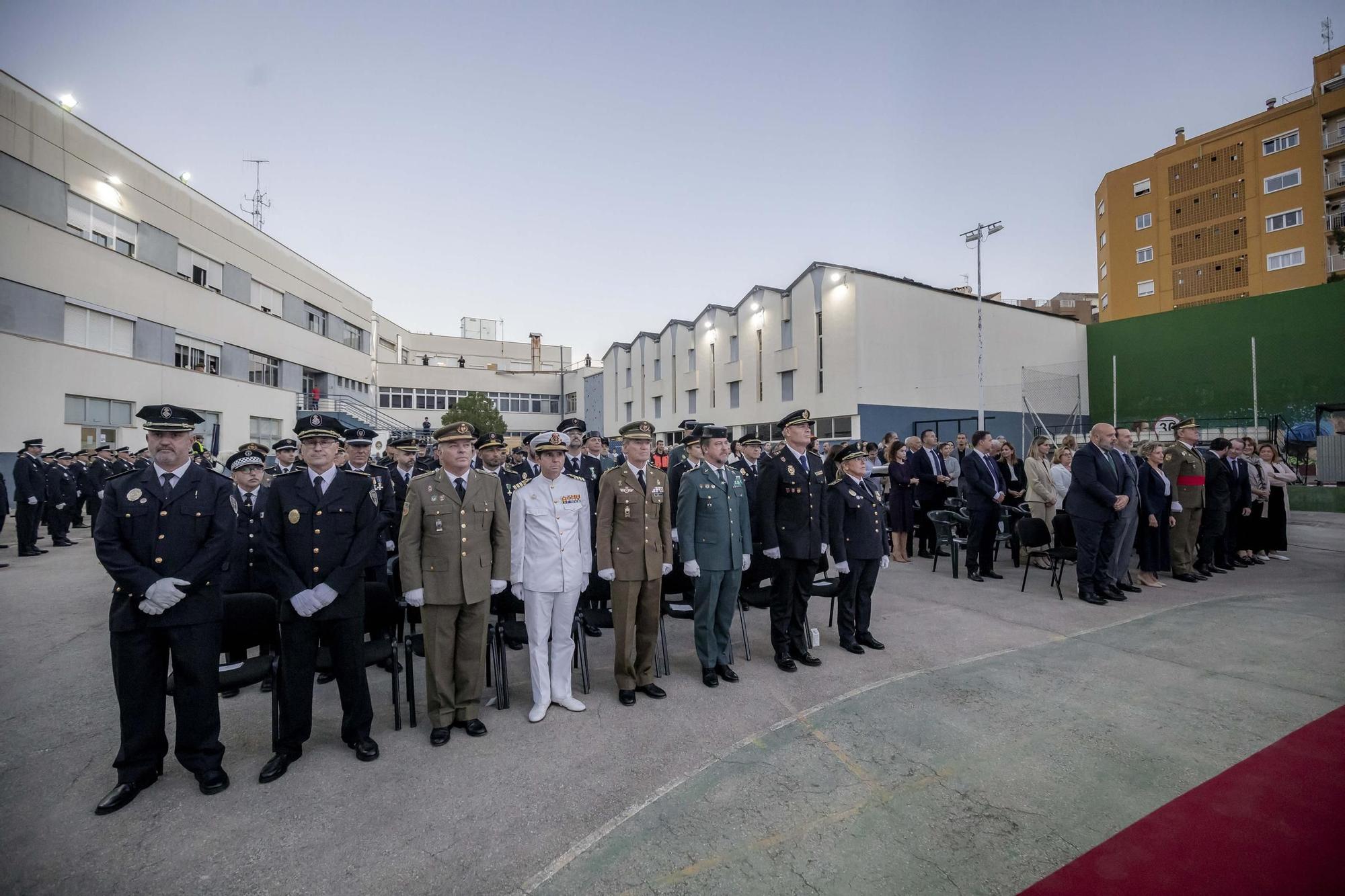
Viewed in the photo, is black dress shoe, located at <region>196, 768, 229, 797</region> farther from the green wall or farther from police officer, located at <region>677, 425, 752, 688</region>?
the green wall

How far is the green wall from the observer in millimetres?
19859

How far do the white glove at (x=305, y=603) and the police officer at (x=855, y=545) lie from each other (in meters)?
3.94

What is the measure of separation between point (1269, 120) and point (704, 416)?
113 feet

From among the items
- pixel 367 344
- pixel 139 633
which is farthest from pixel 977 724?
pixel 367 344

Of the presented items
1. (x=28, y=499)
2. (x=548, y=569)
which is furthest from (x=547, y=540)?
(x=28, y=499)

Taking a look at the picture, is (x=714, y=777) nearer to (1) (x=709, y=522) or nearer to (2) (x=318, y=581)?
(1) (x=709, y=522)

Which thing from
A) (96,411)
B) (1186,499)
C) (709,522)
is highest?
(96,411)

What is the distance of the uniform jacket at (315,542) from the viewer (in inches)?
137

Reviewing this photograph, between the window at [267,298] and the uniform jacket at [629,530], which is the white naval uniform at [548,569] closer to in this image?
the uniform jacket at [629,530]

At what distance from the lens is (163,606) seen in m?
3.04

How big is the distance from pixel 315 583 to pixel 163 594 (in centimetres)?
69

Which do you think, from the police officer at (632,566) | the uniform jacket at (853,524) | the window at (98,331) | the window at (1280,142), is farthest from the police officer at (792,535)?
the window at (1280,142)

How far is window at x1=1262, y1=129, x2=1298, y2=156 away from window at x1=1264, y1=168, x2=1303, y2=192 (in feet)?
4.13

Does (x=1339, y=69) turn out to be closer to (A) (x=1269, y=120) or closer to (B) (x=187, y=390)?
(A) (x=1269, y=120)
